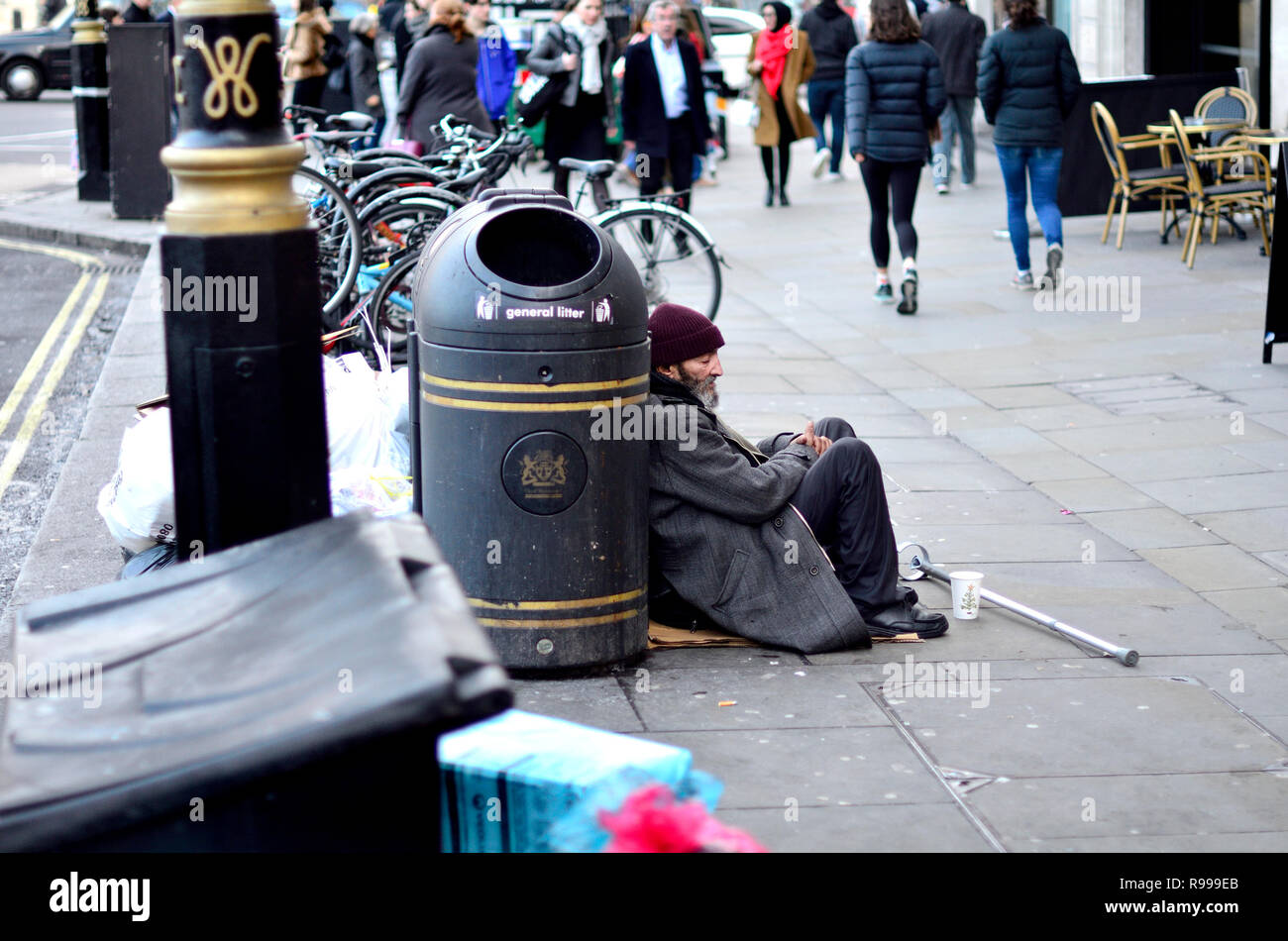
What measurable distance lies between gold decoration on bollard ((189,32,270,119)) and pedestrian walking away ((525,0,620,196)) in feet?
31.2

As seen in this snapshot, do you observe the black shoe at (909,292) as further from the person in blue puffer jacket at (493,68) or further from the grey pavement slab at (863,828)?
the grey pavement slab at (863,828)

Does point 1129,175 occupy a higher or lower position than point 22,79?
lower

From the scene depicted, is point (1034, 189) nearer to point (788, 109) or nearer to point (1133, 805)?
point (788, 109)

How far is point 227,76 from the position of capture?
111 inches

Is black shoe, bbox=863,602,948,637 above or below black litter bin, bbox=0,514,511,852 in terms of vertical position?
below

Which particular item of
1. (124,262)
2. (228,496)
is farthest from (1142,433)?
(124,262)

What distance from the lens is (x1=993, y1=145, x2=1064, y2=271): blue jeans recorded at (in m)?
10.9

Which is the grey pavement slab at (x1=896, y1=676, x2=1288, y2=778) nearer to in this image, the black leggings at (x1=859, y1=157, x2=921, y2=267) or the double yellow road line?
the double yellow road line

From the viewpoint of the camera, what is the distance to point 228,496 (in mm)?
2875

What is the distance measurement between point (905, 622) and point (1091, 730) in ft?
2.72

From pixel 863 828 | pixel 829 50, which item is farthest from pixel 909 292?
pixel 829 50

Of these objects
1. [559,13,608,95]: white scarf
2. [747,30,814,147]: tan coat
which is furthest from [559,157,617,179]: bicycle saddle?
[747,30,814,147]: tan coat
